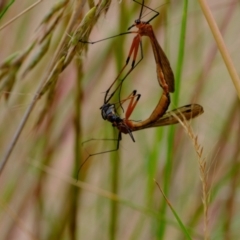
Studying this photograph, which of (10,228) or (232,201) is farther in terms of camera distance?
(10,228)

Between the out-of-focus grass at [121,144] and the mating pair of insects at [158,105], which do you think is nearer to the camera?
the mating pair of insects at [158,105]

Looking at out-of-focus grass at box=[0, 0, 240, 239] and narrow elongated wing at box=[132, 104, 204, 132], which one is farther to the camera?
out-of-focus grass at box=[0, 0, 240, 239]

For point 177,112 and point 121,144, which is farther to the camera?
point 121,144

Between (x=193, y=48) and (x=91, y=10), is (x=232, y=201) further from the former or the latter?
(x=91, y=10)

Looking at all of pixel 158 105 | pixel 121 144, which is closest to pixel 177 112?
pixel 158 105

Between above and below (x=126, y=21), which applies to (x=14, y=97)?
below

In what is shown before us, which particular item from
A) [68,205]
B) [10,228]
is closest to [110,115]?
[68,205]

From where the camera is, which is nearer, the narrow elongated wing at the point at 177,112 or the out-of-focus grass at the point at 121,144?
the narrow elongated wing at the point at 177,112

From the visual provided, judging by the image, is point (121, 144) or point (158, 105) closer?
point (158, 105)

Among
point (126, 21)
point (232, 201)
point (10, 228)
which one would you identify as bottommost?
point (10, 228)

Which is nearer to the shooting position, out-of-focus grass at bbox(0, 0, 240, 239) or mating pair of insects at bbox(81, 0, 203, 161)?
mating pair of insects at bbox(81, 0, 203, 161)

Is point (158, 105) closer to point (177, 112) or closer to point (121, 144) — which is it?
point (177, 112)
